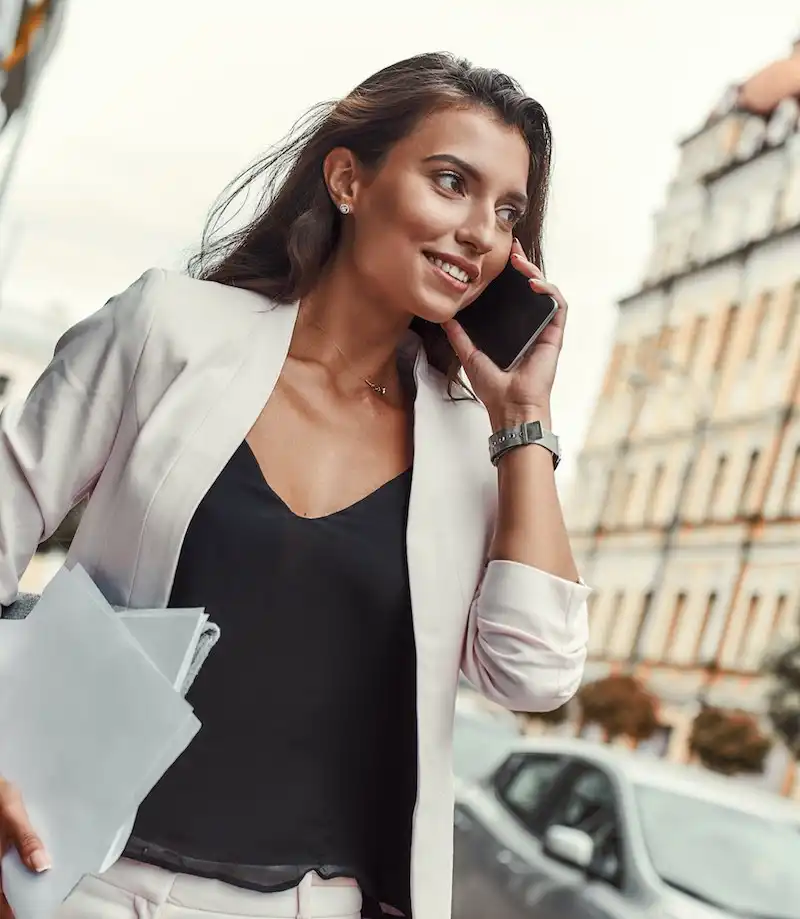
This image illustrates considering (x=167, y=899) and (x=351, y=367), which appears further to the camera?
(x=351, y=367)

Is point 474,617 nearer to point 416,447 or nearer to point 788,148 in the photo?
point 416,447

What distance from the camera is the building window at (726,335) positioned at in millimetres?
6637

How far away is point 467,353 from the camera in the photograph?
1.16 metres

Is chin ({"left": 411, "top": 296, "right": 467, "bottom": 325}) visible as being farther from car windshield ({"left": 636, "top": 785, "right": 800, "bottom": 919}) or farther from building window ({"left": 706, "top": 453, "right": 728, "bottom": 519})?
building window ({"left": 706, "top": 453, "right": 728, "bottom": 519})

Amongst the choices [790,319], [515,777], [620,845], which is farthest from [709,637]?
[620,845]

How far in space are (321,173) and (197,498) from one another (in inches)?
16.2

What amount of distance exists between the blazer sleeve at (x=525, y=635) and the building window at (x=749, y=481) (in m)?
5.04

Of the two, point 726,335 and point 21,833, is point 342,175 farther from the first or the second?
point 726,335

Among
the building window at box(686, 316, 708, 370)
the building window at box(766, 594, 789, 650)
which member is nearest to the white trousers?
the building window at box(766, 594, 789, 650)

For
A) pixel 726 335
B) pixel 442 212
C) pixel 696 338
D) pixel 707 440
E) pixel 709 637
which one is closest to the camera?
pixel 442 212

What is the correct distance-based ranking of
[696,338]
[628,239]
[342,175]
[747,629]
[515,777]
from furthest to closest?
1. [628,239]
2. [696,338]
3. [747,629]
4. [515,777]
5. [342,175]

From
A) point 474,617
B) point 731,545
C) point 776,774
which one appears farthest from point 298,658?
point 731,545

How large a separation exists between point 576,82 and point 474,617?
→ 20.7 ft

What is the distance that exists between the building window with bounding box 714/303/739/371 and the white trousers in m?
6.01
